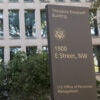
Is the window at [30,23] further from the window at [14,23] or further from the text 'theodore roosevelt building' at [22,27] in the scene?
the window at [14,23]

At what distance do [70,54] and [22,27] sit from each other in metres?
36.5

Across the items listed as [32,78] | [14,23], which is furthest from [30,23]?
[32,78]

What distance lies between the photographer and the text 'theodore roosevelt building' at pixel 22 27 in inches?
1745

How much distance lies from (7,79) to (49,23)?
26717mm

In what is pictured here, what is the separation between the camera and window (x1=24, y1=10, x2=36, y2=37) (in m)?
45.2

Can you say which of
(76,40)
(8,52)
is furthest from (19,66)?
(76,40)

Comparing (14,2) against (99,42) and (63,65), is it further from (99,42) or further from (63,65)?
(63,65)

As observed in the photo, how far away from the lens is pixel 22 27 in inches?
1757

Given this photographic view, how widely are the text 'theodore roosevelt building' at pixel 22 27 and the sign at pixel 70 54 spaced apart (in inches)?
1394

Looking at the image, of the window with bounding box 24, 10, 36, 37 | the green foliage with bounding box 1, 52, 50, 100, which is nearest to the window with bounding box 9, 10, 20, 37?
the window with bounding box 24, 10, 36, 37

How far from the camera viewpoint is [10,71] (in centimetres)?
3338

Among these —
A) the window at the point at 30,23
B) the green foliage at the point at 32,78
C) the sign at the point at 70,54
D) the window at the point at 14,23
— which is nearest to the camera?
the sign at the point at 70,54

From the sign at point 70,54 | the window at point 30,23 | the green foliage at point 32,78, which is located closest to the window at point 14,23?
the window at point 30,23

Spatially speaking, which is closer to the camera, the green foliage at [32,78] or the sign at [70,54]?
the sign at [70,54]
